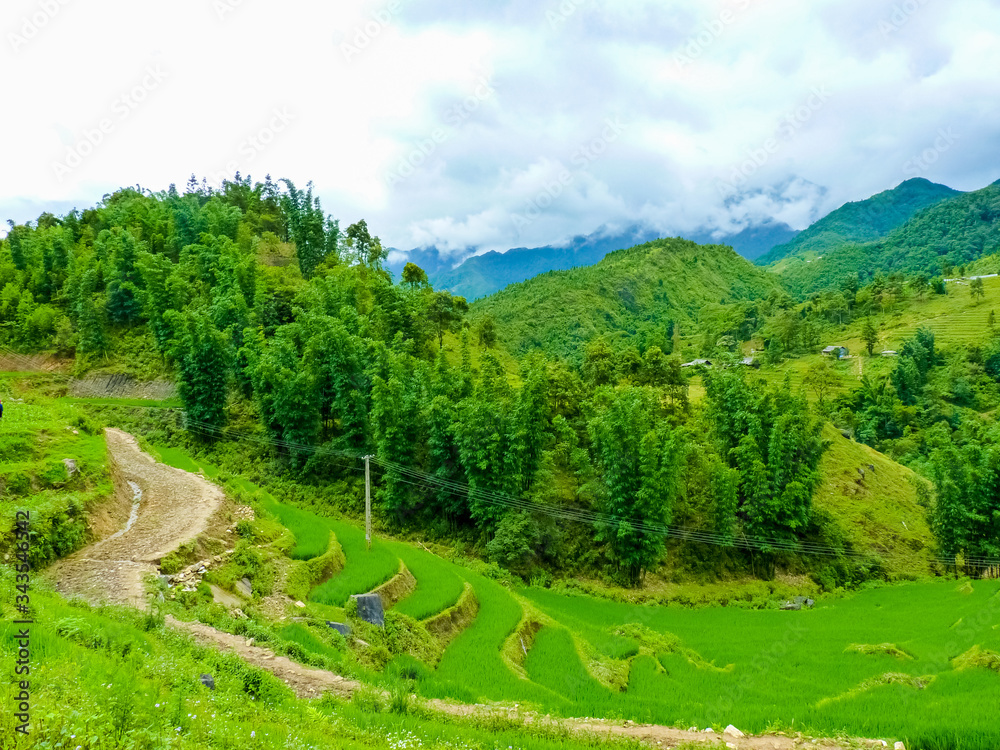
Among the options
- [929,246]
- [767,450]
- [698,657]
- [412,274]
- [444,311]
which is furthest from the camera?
[929,246]

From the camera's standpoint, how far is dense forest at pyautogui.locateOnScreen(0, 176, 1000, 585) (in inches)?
1224

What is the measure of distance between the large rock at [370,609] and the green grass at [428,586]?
125cm

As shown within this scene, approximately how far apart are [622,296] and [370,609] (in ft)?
370

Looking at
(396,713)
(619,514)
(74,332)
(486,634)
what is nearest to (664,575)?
(619,514)

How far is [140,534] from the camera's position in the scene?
58.6ft

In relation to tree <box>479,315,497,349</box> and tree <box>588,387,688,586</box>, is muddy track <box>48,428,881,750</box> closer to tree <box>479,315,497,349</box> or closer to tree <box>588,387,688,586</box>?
tree <box>588,387,688,586</box>

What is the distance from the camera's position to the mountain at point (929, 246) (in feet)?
486

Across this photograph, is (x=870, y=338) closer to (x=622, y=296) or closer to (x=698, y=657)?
(x=622, y=296)

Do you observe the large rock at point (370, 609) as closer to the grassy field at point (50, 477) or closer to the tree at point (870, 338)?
the grassy field at point (50, 477)

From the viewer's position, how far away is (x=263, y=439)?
3659cm

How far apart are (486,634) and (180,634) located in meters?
9.86

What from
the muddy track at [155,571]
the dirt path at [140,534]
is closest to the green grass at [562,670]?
the muddy track at [155,571]

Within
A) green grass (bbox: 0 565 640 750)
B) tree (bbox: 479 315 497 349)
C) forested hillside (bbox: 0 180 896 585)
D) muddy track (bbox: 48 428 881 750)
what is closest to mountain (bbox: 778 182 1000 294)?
tree (bbox: 479 315 497 349)

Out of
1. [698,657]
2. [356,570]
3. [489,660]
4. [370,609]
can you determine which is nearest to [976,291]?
[698,657]
